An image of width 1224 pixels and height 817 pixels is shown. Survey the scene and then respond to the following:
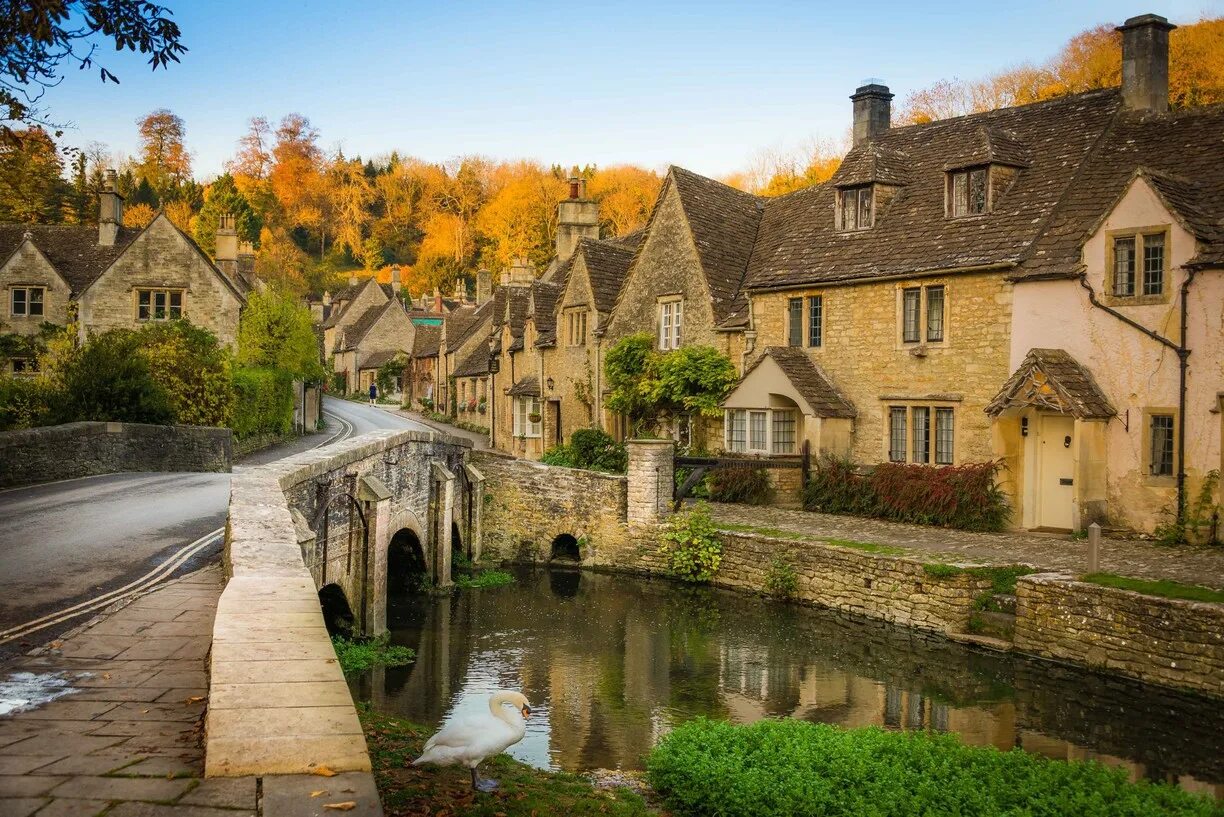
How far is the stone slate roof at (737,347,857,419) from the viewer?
27.2 meters

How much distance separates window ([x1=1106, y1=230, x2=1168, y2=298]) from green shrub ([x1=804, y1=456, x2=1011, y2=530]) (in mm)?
4586

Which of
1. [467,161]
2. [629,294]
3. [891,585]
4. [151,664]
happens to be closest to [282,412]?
[629,294]

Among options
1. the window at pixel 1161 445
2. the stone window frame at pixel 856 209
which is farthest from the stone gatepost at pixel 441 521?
the window at pixel 1161 445

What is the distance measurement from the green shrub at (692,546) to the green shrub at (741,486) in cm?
284

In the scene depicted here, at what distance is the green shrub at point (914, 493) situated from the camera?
2355 centimetres

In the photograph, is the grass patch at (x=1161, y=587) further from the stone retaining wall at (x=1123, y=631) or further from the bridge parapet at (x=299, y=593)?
the bridge parapet at (x=299, y=593)

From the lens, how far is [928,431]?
25.9 m

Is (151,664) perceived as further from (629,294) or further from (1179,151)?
(629,294)

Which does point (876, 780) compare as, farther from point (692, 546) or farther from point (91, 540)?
point (692, 546)

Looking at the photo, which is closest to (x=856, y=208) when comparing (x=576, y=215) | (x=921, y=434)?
(x=921, y=434)

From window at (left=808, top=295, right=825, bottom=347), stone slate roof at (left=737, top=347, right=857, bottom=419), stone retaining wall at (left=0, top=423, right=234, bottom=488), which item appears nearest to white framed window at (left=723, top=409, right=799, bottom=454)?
stone slate roof at (left=737, top=347, right=857, bottom=419)

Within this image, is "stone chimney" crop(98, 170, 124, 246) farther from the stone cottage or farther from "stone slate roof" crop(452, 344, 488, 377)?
"stone slate roof" crop(452, 344, 488, 377)

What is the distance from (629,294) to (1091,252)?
15684 mm

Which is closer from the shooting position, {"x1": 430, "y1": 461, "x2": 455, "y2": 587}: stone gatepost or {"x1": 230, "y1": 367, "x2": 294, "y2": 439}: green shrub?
{"x1": 430, "y1": 461, "x2": 455, "y2": 587}: stone gatepost
